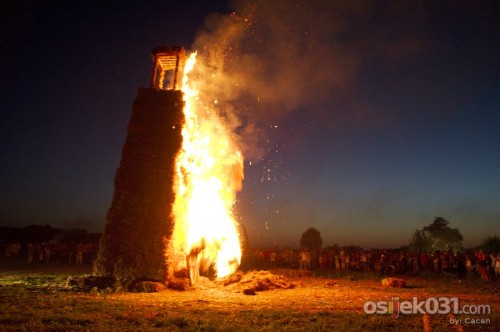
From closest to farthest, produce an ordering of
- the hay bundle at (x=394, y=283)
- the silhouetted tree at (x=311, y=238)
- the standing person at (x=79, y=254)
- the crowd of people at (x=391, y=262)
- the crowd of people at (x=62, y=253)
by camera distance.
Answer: the hay bundle at (x=394, y=283)
the crowd of people at (x=391, y=262)
the standing person at (x=79, y=254)
the crowd of people at (x=62, y=253)
the silhouetted tree at (x=311, y=238)

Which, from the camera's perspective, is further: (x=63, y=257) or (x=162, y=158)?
(x=63, y=257)

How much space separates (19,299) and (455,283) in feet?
68.9

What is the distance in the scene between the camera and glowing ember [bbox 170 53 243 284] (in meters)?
17.1

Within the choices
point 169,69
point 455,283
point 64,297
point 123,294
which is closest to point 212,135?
point 169,69

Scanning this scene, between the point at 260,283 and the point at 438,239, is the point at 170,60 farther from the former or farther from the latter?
the point at 438,239

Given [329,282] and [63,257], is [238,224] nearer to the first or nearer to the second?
[329,282]

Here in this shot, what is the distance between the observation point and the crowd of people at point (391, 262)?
22.4 meters

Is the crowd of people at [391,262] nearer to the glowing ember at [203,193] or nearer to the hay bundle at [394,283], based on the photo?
the hay bundle at [394,283]

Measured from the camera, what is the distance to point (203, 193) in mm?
19234

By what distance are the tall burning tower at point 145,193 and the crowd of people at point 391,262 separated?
595 inches

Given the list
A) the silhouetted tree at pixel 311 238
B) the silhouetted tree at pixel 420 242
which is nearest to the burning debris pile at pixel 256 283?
the silhouetted tree at pixel 420 242

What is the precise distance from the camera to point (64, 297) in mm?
11898

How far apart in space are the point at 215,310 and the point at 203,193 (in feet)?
29.6

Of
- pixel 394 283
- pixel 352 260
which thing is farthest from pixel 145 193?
pixel 352 260
